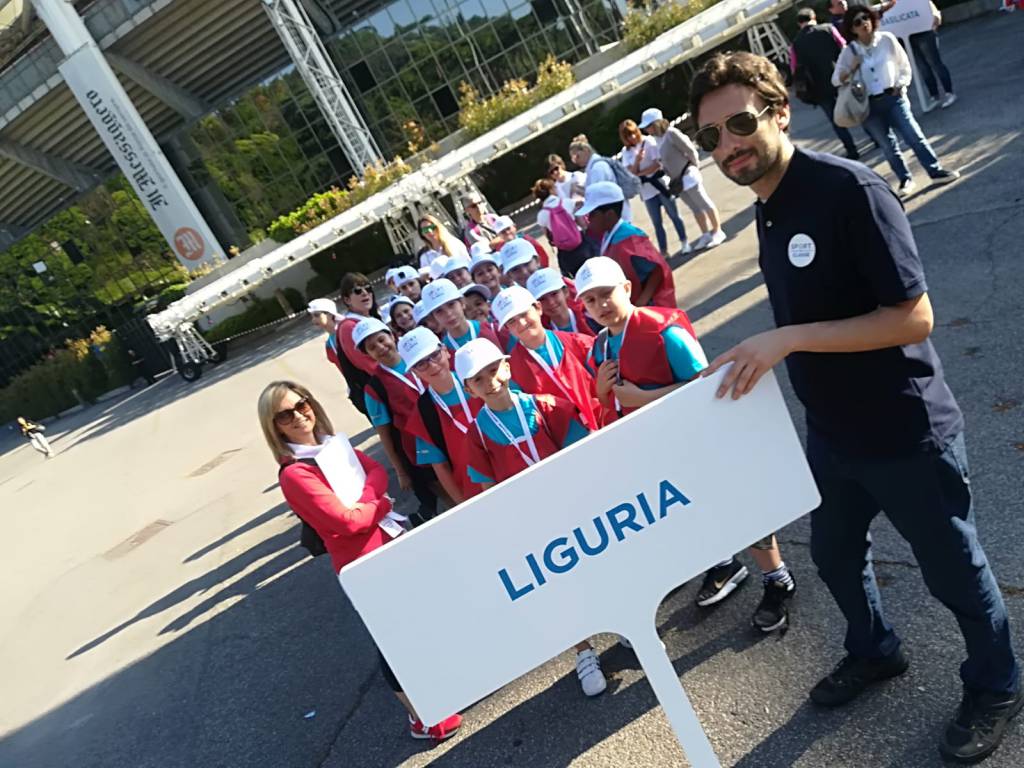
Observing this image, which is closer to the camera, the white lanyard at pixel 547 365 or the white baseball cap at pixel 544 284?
the white lanyard at pixel 547 365

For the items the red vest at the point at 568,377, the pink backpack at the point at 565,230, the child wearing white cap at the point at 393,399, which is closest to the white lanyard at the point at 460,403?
the red vest at the point at 568,377

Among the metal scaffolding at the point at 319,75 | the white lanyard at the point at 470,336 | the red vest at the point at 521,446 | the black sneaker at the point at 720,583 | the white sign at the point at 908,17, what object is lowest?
the black sneaker at the point at 720,583

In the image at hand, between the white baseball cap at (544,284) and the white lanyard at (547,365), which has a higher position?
the white baseball cap at (544,284)

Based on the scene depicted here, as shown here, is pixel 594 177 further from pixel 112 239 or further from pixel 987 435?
pixel 112 239

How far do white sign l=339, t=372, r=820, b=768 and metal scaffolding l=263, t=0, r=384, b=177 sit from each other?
2533 cm

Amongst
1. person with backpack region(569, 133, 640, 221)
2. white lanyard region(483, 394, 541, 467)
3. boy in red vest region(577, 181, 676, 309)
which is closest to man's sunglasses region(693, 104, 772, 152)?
white lanyard region(483, 394, 541, 467)

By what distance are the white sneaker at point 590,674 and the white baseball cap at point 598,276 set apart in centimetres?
181

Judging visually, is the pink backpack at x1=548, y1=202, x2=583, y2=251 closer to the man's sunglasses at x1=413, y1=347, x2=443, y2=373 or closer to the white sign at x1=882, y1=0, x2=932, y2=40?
the man's sunglasses at x1=413, y1=347, x2=443, y2=373

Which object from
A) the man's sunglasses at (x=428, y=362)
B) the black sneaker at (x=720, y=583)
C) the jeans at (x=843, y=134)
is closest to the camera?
the black sneaker at (x=720, y=583)

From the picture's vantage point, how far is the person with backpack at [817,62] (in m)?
8.46

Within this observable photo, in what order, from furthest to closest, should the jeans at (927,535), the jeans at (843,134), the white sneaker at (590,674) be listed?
the jeans at (843,134) → the white sneaker at (590,674) → the jeans at (927,535)

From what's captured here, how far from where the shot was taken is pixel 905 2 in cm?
946

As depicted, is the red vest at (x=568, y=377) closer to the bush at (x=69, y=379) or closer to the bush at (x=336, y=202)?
the bush at (x=336, y=202)

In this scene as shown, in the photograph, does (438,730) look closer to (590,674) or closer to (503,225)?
(590,674)
